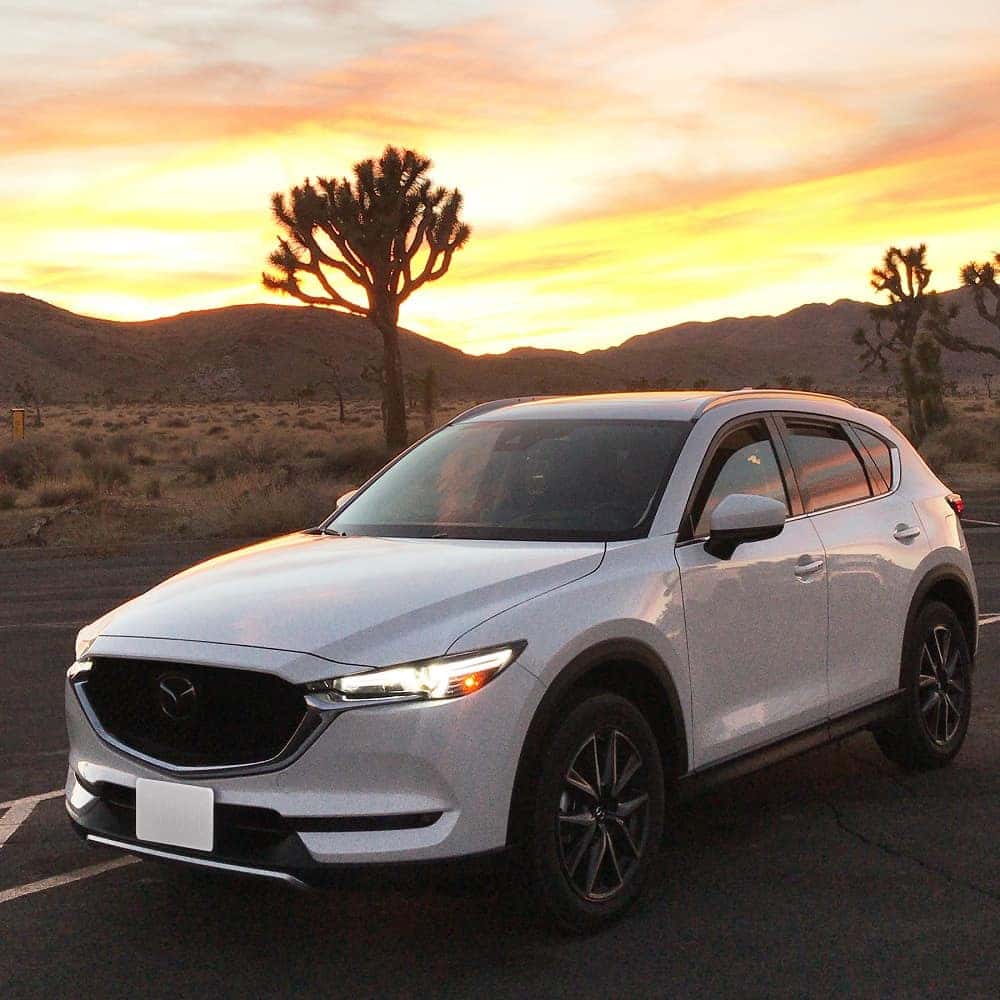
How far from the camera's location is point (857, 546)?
639 cm

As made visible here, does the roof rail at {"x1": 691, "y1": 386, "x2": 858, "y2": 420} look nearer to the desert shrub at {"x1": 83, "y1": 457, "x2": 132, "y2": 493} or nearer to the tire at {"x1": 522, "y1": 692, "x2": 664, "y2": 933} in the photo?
the tire at {"x1": 522, "y1": 692, "x2": 664, "y2": 933}

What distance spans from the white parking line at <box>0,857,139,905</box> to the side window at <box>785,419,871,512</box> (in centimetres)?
308

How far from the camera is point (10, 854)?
5.95 meters

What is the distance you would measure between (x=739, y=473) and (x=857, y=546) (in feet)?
2.43

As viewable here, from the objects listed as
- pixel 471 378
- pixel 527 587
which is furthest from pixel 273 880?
pixel 471 378

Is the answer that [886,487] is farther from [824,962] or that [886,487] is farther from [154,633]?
[154,633]

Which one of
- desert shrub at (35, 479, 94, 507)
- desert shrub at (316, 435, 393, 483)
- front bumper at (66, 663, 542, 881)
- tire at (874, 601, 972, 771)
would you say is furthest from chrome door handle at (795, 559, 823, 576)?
desert shrub at (316, 435, 393, 483)

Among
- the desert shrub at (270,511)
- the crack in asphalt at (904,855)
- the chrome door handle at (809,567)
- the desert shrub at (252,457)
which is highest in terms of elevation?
the chrome door handle at (809,567)

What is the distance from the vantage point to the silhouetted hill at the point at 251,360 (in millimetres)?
141375

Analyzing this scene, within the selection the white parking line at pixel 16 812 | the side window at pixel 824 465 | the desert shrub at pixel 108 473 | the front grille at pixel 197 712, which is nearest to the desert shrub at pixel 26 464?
the desert shrub at pixel 108 473

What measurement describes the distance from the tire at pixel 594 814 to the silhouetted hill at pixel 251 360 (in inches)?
4985

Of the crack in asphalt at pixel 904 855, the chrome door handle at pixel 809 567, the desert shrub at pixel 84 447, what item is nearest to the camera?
the crack in asphalt at pixel 904 855

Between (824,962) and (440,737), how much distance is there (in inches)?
55.1

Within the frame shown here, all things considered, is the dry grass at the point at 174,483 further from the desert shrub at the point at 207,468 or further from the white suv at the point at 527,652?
the white suv at the point at 527,652
